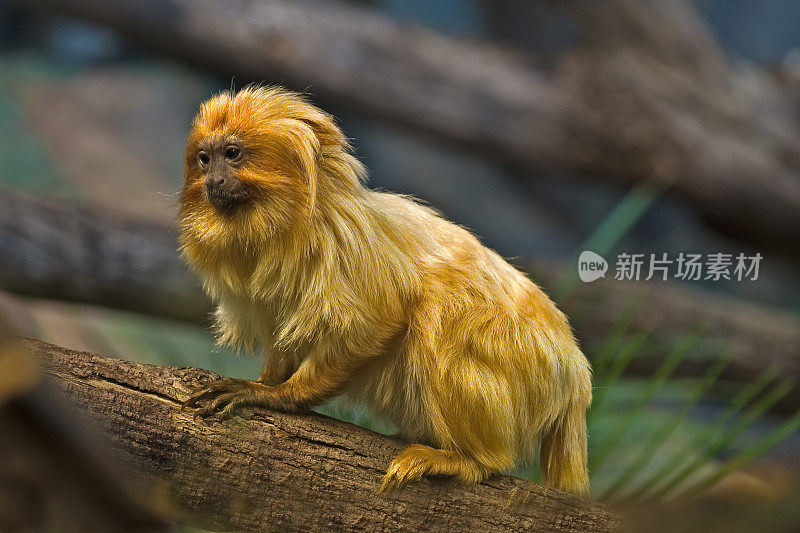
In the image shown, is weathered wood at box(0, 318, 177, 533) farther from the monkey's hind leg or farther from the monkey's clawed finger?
the monkey's hind leg

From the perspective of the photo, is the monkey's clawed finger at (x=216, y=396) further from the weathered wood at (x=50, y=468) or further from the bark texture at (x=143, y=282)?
the bark texture at (x=143, y=282)

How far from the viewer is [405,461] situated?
217 centimetres

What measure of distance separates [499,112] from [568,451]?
3.48 m

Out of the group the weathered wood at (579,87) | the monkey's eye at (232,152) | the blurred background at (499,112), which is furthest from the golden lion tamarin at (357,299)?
the weathered wood at (579,87)

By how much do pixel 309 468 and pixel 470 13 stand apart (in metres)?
4.54

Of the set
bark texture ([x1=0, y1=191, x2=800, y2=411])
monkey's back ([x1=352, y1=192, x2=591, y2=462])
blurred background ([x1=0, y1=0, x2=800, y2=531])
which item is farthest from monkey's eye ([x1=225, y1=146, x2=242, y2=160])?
blurred background ([x1=0, y1=0, x2=800, y2=531])

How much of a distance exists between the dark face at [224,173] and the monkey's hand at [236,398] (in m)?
0.52

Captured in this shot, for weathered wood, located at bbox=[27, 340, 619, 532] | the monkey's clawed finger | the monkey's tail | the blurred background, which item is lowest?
weathered wood, located at bbox=[27, 340, 619, 532]

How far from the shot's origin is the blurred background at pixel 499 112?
4.66 metres

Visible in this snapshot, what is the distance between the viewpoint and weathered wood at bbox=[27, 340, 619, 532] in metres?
2.01

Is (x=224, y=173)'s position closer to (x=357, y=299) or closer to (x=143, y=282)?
(x=357, y=299)

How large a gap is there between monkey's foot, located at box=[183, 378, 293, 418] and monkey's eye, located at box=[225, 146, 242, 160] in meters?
0.63

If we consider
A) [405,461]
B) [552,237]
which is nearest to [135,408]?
[405,461]

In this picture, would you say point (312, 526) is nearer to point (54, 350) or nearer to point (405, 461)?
point (405, 461)
